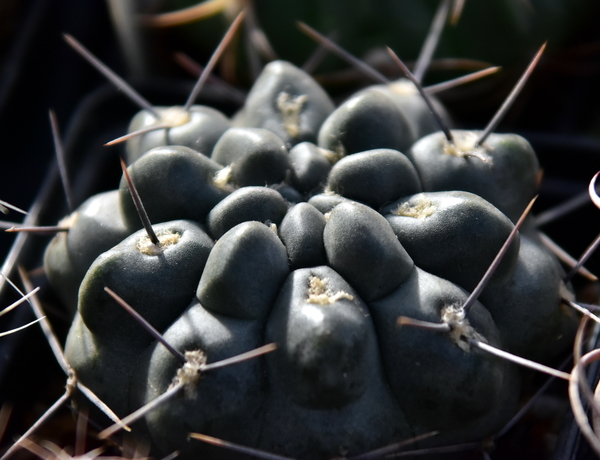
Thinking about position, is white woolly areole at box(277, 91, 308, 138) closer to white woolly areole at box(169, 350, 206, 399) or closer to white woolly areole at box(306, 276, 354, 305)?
white woolly areole at box(306, 276, 354, 305)

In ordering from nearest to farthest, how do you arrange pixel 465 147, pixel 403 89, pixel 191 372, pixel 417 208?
pixel 191 372
pixel 417 208
pixel 465 147
pixel 403 89

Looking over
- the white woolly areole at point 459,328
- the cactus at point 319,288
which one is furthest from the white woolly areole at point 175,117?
the white woolly areole at point 459,328

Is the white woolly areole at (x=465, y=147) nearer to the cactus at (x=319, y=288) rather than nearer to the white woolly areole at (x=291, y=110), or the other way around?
the cactus at (x=319, y=288)

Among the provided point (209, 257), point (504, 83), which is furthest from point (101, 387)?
point (504, 83)

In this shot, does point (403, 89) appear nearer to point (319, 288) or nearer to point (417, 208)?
point (417, 208)

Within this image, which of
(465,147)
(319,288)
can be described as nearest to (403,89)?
(465,147)

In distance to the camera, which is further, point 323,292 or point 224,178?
point 224,178

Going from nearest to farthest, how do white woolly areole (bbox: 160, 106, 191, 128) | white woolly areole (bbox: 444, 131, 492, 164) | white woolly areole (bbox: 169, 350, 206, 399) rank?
white woolly areole (bbox: 169, 350, 206, 399) < white woolly areole (bbox: 444, 131, 492, 164) < white woolly areole (bbox: 160, 106, 191, 128)

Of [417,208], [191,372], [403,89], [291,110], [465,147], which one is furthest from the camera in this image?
[403,89]

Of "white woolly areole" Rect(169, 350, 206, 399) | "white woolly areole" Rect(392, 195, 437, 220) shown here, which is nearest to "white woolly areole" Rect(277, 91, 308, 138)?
"white woolly areole" Rect(392, 195, 437, 220)

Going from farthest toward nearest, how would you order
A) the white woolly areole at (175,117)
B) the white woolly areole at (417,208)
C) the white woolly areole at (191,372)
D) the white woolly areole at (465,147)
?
the white woolly areole at (175,117), the white woolly areole at (465,147), the white woolly areole at (417,208), the white woolly areole at (191,372)
